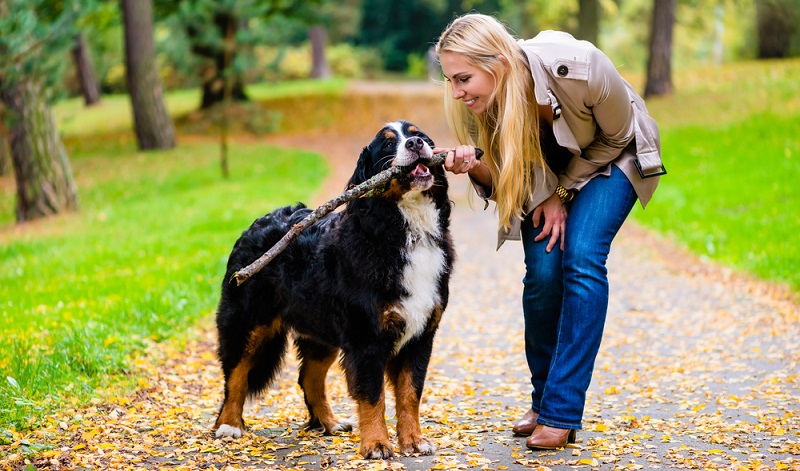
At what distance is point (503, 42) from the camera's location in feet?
13.8

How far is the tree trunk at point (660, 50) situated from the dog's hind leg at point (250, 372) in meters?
18.9

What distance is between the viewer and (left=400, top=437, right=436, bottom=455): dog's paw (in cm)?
434

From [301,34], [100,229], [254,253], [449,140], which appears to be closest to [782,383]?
[254,253]

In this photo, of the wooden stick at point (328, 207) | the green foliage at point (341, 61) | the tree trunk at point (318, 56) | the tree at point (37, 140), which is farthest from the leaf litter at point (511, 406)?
the green foliage at point (341, 61)

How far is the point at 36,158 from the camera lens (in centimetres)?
1414

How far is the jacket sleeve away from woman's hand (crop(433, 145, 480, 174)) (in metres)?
0.56

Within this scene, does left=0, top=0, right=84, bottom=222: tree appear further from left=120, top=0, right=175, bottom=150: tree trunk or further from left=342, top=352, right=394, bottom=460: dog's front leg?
left=342, top=352, right=394, bottom=460: dog's front leg

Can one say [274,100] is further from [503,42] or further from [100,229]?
[503,42]

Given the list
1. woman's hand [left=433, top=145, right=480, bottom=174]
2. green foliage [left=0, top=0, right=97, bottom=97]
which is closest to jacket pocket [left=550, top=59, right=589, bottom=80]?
woman's hand [left=433, top=145, right=480, bottom=174]

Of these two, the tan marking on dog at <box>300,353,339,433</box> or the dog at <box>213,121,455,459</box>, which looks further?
the tan marking on dog at <box>300,353,339,433</box>

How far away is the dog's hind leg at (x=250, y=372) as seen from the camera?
480cm

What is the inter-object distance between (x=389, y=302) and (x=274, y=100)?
2840cm

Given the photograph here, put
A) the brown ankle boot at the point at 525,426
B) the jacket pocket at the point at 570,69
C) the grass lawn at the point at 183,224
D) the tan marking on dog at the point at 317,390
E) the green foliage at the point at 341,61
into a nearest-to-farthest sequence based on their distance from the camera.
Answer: the jacket pocket at the point at 570,69 → the brown ankle boot at the point at 525,426 → the tan marking on dog at the point at 317,390 → the grass lawn at the point at 183,224 → the green foliage at the point at 341,61

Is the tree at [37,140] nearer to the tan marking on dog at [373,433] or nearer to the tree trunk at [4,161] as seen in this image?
the tree trunk at [4,161]
